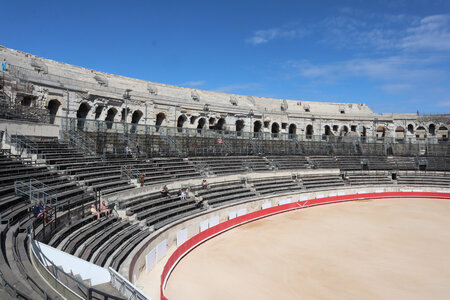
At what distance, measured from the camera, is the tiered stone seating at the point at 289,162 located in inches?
1332

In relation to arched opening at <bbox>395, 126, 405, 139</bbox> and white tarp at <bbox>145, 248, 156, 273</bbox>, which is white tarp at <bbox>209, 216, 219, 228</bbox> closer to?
white tarp at <bbox>145, 248, 156, 273</bbox>

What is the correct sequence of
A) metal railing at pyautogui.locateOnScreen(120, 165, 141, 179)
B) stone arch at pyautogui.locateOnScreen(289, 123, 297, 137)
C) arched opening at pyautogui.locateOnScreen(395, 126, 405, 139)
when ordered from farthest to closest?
arched opening at pyautogui.locateOnScreen(395, 126, 405, 139)
stone arch at pyautogui.locateOnScreen(289, 123, 297, 137)
metal railing at pyautogui.locateOnScreen(120, 165, 141, 179)

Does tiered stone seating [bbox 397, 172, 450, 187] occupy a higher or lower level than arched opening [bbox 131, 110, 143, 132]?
lower

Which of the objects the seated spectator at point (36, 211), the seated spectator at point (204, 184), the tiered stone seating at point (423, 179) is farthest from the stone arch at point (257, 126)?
the seated spectator at point (36, 211)

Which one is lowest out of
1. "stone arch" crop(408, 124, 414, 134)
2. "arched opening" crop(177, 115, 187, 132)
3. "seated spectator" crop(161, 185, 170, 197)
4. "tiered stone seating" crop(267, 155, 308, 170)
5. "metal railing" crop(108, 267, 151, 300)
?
"metal railing" crop(108, 267, 151, 300)

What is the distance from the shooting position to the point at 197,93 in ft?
145

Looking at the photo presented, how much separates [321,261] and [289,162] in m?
20.9

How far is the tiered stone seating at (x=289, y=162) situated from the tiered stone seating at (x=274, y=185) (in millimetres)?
2704

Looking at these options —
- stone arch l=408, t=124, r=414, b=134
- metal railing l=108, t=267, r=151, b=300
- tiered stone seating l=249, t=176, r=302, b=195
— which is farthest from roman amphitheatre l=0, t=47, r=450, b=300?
stone arch l=408, t=124, r=414, b=134

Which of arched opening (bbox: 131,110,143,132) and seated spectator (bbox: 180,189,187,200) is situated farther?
arched opening (bbox: 131,110,143,132)

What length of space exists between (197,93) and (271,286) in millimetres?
35352

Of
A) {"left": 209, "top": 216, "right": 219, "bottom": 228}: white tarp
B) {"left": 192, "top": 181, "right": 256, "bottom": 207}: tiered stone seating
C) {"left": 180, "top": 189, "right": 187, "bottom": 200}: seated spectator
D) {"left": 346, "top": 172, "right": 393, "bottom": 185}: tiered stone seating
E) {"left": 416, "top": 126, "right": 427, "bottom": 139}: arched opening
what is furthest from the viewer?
{"left": 416, "top": 126, "right": 427, "bottom": 139}: arched opening

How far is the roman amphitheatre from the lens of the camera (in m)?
11.5

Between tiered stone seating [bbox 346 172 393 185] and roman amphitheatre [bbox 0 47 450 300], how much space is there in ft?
0.84
